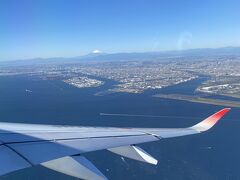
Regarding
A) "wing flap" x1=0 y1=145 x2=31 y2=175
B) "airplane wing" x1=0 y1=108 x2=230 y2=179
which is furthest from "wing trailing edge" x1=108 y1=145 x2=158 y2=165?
"wing flap" x1=0 y1=145 x2=31 y2=175

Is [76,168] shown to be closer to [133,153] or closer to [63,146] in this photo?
[63,146]

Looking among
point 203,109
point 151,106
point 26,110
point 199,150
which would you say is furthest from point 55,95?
point 199,150

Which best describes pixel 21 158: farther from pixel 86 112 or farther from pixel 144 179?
pixel 86 112

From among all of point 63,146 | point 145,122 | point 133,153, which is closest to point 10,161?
point 63,146

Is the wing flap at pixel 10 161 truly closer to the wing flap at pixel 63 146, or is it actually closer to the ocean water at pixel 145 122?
the wing flap at pixel 63 146

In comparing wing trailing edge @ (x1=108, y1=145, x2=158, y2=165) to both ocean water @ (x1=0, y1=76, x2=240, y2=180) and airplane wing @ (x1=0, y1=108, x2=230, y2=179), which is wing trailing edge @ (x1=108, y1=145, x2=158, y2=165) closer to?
airplane wing @ (x1=0, y1=108, x2=230, y2=179)

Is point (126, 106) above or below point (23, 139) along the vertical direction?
below
